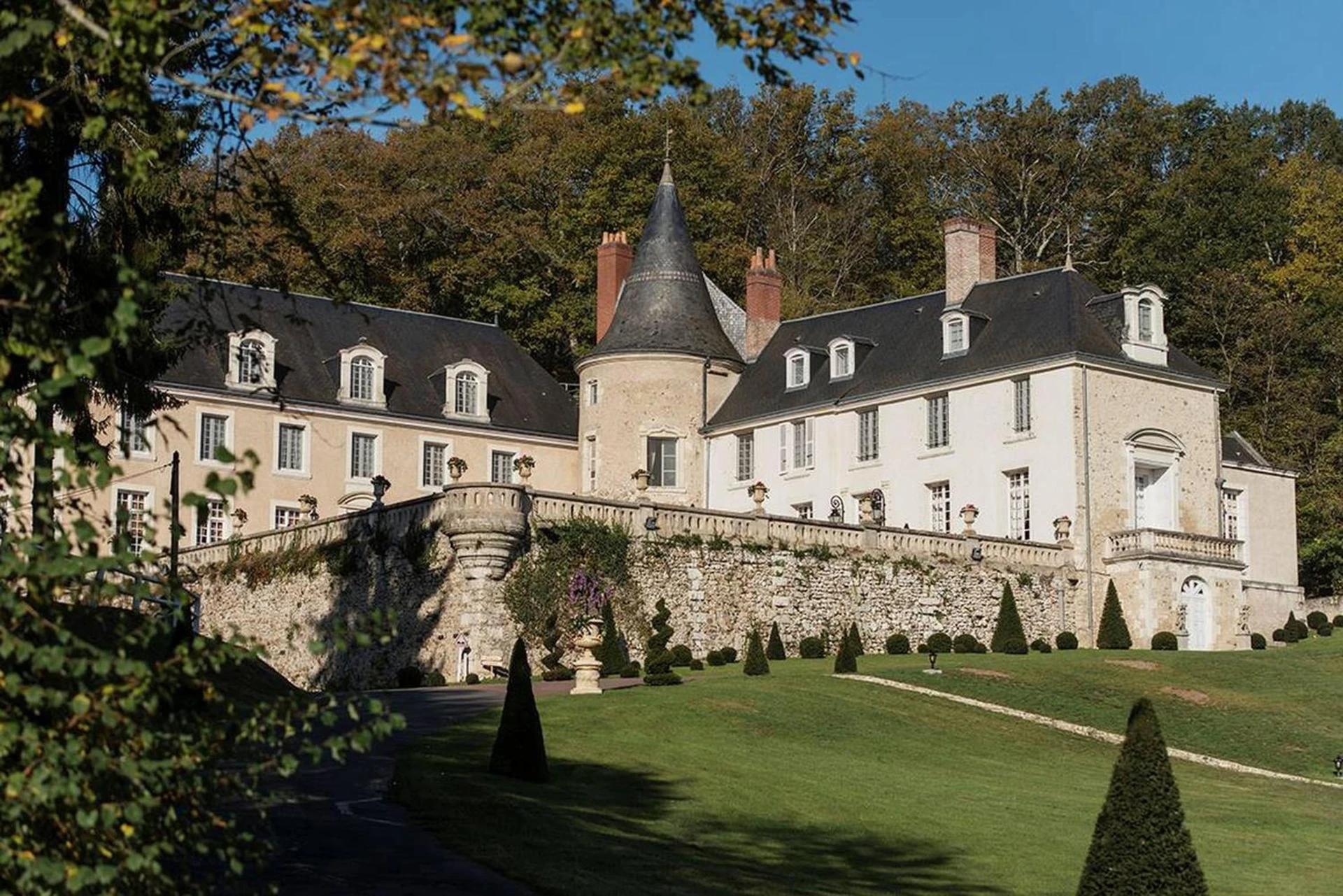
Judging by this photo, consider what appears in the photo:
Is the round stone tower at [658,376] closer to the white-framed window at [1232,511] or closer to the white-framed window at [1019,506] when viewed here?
the white-framed window at [1019,506]

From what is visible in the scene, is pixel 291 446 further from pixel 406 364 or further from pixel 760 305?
→ pixel 760 305

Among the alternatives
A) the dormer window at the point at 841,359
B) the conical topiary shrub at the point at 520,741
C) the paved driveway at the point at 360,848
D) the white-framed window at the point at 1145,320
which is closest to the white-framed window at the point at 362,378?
the dormer window at the point at 841,359

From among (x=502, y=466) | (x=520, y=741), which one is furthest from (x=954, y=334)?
(x=520, y=741)

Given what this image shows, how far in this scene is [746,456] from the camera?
4975 cm

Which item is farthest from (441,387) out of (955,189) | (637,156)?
(955,189)

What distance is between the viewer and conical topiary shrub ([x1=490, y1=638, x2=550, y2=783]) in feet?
69.1

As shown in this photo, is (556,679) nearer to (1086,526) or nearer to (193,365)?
(1086,526)

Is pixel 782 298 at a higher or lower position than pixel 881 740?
higher

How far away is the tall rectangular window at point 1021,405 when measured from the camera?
4444cm

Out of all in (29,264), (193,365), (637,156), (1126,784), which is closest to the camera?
(29,264)

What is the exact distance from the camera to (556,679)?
115 ft

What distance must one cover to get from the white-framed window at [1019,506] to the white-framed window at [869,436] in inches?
151

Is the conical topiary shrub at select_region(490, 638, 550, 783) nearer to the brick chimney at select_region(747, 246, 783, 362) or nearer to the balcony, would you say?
the balcony

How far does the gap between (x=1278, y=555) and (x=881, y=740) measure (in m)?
26.9
